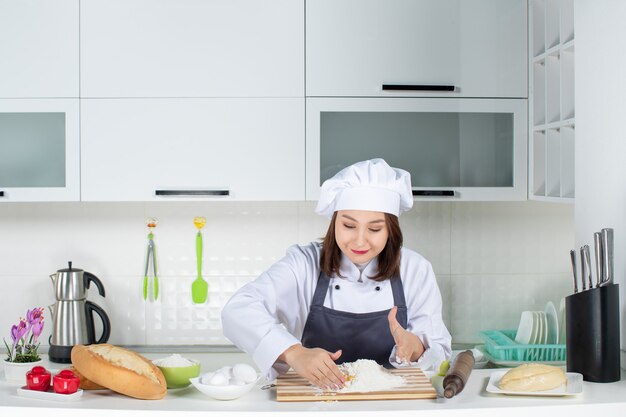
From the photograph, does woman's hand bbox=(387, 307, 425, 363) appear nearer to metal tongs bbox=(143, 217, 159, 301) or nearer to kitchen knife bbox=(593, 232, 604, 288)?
kitchen knife bbox=(593, 232, 604, 288)

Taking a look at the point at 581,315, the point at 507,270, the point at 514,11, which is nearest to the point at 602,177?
the point at 581,315

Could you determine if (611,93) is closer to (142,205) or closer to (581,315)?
(581,315)

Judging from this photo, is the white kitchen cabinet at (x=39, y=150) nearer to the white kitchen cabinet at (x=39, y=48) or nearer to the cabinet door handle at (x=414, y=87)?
the white kitchen cabinet at (x=39, y=48)

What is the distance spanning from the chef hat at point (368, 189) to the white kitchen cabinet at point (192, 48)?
0.72 meters

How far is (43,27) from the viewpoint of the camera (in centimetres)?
244

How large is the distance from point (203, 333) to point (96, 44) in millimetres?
1089

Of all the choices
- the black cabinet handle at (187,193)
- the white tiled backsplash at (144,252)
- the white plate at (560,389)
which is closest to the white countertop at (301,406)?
the white plate at (560,389)

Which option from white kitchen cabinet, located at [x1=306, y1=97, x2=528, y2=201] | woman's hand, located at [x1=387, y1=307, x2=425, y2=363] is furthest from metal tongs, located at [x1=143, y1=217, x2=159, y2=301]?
woman's hand, located at [x1=387, y1=307, x2=425, y2=363]

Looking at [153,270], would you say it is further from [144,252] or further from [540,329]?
[540,329]

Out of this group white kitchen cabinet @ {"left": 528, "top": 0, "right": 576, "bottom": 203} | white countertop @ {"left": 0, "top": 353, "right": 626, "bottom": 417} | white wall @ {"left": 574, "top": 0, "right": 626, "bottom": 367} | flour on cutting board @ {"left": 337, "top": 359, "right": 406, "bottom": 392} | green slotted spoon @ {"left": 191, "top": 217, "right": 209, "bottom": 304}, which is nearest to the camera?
white countertop @ {"left": 0, "top": 353, "right": 626, "bottom": 417}

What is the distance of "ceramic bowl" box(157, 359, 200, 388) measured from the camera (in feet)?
4.86

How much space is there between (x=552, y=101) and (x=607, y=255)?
93 cm

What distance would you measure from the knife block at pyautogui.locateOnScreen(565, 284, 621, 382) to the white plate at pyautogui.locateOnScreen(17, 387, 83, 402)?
39.6 inches

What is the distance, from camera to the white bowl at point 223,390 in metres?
1.40
